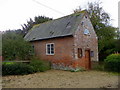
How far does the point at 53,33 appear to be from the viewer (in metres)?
18.5

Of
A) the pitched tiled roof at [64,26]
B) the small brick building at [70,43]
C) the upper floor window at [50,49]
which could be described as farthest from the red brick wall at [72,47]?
the pitched tiled roof at [64,26]

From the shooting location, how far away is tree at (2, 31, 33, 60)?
17.5 meters

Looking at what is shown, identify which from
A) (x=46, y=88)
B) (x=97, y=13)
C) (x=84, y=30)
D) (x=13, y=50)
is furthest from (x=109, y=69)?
(x=97, y=13)

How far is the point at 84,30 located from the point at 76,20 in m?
1.51

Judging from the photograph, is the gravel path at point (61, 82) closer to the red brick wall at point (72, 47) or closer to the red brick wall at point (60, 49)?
the red brick wall at point (72, 47)

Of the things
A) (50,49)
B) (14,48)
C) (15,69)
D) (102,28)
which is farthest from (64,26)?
(102,28)

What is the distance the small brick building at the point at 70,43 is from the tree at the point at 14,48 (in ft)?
7.75

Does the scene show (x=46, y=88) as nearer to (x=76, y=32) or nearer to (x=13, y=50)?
(x=76, y=32)

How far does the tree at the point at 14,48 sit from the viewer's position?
57.4 feet

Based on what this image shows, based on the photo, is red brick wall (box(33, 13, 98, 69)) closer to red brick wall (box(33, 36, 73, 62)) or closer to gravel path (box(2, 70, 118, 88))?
red brick wall (box(33, 36, 73, 62))

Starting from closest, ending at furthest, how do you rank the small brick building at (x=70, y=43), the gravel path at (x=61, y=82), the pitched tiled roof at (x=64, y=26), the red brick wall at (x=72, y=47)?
the gravel path at (x=61, y=82) → the red brick wall at (x=72, y=47) → the small brick building at (x=70, y=43) → the pitched tiled roof at (x=64, y=26)

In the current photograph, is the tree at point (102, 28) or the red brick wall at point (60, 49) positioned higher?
the tree at point (102, 28)

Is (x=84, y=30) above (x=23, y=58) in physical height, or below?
above

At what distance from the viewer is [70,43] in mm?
16156
